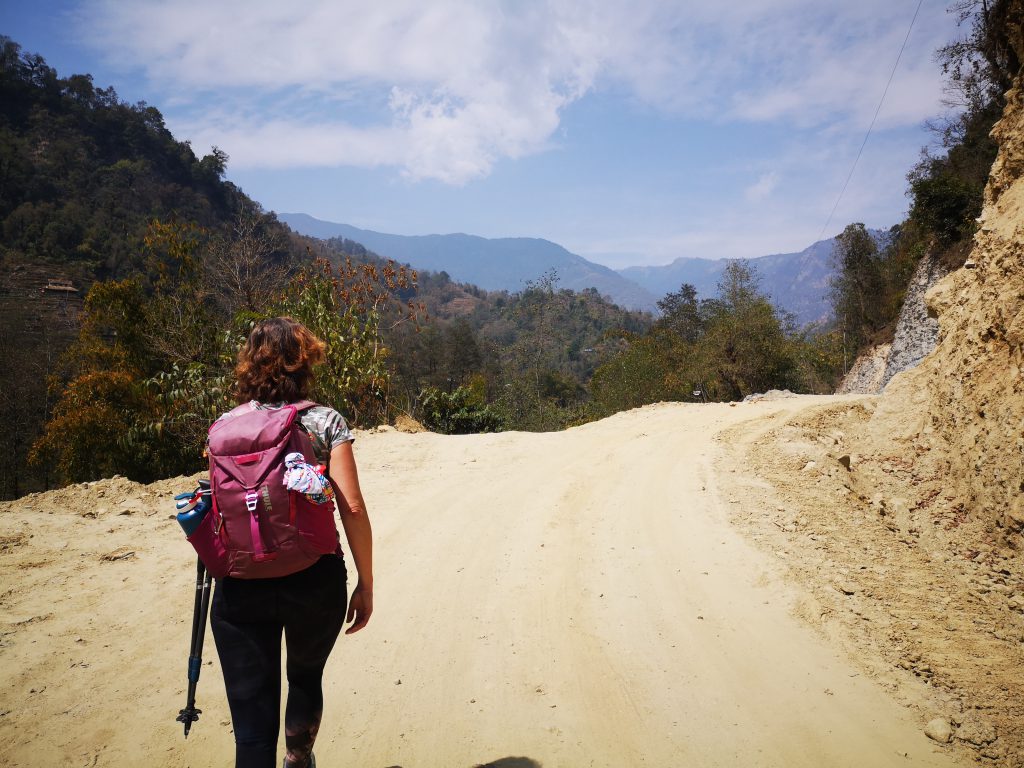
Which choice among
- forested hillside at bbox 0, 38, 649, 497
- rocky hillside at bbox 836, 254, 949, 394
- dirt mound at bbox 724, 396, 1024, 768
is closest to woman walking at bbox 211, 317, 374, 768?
dirt mound at bbox 724, 396, 1024, 768

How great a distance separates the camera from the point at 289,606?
183cm

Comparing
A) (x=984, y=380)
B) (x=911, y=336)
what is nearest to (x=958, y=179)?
(x=911, y=336)

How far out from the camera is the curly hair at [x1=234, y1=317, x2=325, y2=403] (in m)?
2.00

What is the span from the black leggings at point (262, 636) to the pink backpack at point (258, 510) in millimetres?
82

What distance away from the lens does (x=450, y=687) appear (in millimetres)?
3000

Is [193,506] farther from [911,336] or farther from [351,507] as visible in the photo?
[911,336]

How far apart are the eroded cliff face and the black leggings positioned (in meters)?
4.26

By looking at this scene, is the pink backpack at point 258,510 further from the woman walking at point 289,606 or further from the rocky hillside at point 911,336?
the rocky hillside at point 911,336

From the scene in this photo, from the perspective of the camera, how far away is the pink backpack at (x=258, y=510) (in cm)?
174

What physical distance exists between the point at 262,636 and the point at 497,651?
70.6 inches

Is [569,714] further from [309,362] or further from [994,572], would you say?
[994,572]

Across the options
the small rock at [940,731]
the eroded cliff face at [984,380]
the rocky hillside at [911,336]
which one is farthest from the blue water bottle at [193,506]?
the rocky hillside at [911,336]

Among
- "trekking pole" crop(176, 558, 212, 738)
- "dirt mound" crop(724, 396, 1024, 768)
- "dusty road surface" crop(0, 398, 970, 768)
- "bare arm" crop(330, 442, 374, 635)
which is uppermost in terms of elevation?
"bare arm" crop(330, 442, 374, 635)

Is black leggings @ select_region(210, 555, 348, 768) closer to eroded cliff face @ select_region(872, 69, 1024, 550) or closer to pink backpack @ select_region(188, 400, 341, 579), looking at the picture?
pink backpack @ select_region(188, 400, 341, 579)
